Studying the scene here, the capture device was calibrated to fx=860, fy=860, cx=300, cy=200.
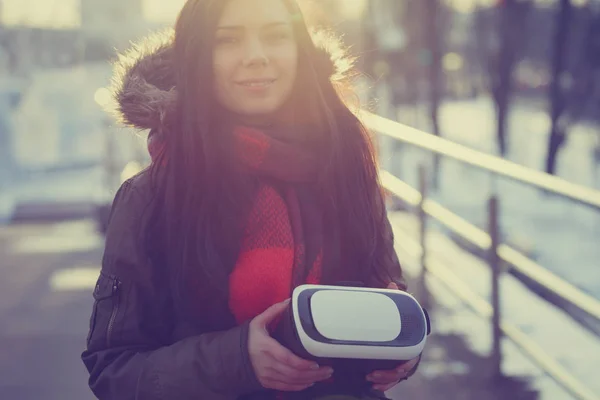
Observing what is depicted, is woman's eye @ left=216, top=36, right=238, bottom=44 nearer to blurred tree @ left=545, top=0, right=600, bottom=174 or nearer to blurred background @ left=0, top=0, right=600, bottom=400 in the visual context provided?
blurred background @ left=0, top=0, right=600, bottom=400

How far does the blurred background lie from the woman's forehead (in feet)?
0.45

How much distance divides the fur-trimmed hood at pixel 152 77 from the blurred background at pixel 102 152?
85mm

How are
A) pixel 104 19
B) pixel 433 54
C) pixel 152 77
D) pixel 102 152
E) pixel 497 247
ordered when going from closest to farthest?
pixel 152 77
pixel 497 247
pixel 102 152
pixel 104 19
pixel 433 54

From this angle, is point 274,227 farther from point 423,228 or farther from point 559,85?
point 559,85

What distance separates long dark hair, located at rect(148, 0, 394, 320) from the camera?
1.53 m

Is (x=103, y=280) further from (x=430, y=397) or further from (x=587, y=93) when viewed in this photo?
(x=587, y=93)

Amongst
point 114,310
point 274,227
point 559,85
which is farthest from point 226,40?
point 559,85

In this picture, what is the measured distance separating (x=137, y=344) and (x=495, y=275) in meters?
2.28

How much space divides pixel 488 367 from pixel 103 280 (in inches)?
98.0

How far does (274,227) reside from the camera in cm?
155

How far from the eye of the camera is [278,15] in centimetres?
160

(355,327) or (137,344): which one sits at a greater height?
(355,327)

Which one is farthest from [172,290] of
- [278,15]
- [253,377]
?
[278,15]

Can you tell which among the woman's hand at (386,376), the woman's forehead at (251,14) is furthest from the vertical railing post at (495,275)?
the woman's hand at (386,376)
